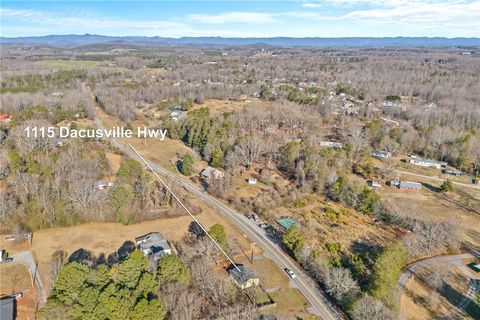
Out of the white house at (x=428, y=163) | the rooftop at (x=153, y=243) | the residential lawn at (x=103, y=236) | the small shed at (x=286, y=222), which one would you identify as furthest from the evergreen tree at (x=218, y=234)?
the white house at (x=428, y=163)

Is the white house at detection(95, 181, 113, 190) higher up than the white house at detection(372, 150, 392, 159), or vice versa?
the white house at detection(372, 150, 392, 159)

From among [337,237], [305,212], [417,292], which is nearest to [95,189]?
[305,212]

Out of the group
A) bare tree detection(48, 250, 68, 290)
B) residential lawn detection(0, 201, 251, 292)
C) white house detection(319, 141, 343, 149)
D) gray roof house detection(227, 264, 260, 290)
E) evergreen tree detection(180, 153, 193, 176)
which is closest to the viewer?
bare tree detection(48, 250, 68, 290)

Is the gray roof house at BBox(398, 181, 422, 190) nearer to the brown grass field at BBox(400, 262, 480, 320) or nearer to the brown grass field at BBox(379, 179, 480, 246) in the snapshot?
the brown grass field at BBox(379, 179, 480, 246)

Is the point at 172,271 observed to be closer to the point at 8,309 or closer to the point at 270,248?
the point at 8,309

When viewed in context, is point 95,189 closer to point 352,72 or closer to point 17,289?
point 17,289

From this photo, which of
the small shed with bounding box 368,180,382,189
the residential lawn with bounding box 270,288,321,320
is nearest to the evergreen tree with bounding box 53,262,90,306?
the residential lawn with bounding box 270,288,321,320
